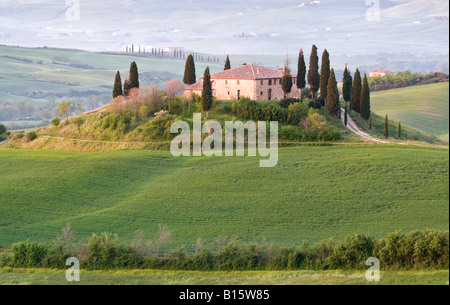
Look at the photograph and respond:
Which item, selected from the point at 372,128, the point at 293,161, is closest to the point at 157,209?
the point at 293,161

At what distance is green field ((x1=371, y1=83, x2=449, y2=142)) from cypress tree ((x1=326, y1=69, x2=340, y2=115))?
14.5m

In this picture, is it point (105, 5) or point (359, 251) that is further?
point (105, 5)

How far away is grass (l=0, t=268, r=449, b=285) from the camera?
20297 mm

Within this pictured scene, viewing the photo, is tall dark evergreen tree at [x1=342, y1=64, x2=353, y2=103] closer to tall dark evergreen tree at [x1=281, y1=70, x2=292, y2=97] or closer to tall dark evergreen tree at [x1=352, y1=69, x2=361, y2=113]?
tall dark evergreen tree at [x1=352, y1=69, x2=361, y2=113]

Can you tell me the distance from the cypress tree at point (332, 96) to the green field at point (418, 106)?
14528mm

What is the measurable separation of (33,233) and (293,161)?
45.8 feet

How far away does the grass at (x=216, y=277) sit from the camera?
20297 millimetres

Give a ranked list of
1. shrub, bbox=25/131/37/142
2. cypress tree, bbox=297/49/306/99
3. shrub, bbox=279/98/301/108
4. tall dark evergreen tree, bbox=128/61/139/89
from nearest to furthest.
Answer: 1. shrub, bbox=279/98/301/108
2. cypress tree, bbox=297/49/306/99
3. shrub, bbox=25/131/37/142
4. tall dark evergreen tree, bbox=128/61/139/89

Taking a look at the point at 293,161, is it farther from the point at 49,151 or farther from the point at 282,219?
the point at 49,151

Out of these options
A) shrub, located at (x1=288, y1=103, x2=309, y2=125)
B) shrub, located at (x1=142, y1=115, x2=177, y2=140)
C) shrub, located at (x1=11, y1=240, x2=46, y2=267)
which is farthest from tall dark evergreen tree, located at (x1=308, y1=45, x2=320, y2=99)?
shrub, located at (x1=11, y1=240, x2=46, y2=267)

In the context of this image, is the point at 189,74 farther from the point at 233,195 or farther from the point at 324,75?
the point at 233,195

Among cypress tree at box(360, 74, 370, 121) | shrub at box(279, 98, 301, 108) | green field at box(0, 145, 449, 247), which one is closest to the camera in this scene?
green field at box(0, 145, 449, 247)

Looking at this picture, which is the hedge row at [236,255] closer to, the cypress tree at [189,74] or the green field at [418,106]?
the cypress tree at [189,74]
